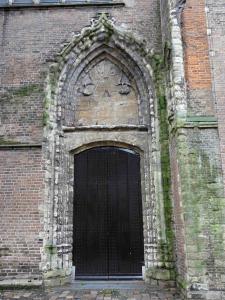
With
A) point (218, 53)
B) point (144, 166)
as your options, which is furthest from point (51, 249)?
point (218, 53)

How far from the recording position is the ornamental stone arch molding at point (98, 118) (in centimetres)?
773

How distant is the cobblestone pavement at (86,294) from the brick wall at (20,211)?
1.95 feet

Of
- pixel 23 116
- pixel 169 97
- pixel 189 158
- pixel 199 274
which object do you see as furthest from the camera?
pixel 23 116

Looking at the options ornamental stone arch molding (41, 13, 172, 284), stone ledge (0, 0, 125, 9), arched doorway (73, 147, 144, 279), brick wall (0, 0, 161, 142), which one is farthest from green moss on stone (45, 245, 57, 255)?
stone ledge (0, 0, 125, 9)

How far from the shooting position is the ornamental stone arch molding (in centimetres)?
773

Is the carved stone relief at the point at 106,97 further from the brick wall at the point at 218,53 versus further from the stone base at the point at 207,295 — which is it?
the stone base at the point at 207,295

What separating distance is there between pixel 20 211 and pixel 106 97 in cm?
363

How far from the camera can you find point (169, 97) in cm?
777

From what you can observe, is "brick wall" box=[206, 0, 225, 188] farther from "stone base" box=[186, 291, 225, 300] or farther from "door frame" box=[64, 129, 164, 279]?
"stone base" box=[186, 291, 225, 300]

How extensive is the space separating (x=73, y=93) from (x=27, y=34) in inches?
82.2

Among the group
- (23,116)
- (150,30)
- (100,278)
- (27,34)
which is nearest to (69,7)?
(27,34)

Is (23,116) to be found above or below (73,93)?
below

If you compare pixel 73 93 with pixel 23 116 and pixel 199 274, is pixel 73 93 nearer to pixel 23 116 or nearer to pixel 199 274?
pixel 23 116

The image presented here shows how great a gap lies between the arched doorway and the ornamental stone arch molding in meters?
0.22
